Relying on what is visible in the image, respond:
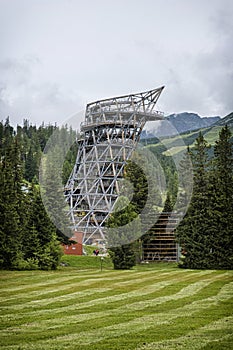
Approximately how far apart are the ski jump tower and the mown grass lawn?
43.1m

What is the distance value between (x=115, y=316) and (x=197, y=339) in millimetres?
3904

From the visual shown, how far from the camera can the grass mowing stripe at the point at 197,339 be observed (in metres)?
10.2

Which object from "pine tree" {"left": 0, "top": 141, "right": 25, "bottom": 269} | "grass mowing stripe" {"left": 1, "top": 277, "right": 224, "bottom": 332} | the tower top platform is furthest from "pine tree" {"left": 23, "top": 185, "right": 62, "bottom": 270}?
the tower top platform

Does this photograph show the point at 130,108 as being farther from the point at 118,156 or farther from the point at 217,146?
the point at 217,146

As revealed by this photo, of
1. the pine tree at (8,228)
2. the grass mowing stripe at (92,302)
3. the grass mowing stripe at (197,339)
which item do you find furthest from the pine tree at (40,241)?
the grass mowing stripe at (197,339)

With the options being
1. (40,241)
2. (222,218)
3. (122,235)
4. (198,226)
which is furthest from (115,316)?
(198,226)

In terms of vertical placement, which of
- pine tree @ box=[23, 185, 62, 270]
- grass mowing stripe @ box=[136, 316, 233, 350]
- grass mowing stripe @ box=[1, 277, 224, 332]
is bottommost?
grass mowing stripe @ box=[136, 316, 233, 350]

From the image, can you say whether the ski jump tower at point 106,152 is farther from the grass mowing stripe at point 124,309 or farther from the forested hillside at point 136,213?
the grass mowing stripe at point 124,309

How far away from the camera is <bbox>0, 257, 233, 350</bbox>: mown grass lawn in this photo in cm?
1073

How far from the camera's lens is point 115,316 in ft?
47.2

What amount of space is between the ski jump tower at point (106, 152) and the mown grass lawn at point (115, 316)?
43.1 meters

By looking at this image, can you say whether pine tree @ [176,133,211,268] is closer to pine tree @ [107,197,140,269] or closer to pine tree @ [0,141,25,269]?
pine tree @ [107,197,140,269]

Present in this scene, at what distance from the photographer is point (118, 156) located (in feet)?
225

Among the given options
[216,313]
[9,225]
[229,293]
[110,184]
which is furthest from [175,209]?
[216,313]
